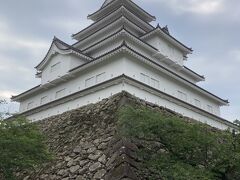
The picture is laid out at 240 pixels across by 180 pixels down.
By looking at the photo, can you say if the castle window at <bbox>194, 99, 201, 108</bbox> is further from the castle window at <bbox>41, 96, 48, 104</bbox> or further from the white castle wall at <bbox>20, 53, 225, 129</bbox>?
the castle window at <bbox>41, 96, 48, 104</bbox>

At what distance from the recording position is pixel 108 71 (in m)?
15.4

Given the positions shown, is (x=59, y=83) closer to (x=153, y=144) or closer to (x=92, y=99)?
(x=92, y=99)

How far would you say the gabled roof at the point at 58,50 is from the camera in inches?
705

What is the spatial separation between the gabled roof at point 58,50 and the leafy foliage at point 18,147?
9208 mm

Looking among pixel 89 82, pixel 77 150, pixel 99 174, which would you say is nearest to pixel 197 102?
pixel 89 82

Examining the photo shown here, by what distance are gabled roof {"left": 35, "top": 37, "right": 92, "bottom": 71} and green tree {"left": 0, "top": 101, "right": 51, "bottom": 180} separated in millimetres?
9186

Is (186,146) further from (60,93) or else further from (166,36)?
(166,36)

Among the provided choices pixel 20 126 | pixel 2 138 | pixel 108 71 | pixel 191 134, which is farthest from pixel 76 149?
pixel 108 71

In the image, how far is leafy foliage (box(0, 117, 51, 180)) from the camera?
8148mm

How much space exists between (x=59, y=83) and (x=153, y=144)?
9497mm

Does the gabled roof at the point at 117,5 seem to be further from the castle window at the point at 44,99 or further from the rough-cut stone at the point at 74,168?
the rough-cut stone at the point at 74,168

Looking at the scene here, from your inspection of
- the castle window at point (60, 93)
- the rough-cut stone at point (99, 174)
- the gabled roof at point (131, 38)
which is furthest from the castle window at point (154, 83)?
the rough-cut stone at point (99, 174)

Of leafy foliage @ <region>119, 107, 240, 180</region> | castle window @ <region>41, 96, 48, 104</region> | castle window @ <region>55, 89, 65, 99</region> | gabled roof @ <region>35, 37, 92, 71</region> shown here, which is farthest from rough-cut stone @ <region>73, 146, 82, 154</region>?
castle window @ <region>41, 96, 48, 104</region>

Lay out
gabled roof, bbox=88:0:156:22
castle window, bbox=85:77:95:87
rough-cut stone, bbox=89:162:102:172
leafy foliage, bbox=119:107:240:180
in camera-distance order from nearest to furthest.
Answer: leafy foliage, bbox=119:107:240:180 < rough-cut stone, bbox=89:162:102:172 < castle window, bbox=85:77:95:87 < gabled roof, bbox=88:0:156:22
